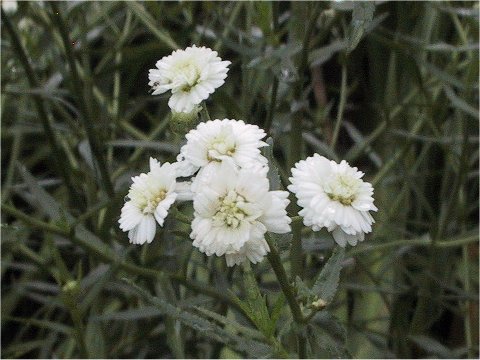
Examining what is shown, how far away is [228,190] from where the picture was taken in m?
0.37

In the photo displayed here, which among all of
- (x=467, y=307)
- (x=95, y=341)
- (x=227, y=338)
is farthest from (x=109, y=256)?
(x=467, y=307)

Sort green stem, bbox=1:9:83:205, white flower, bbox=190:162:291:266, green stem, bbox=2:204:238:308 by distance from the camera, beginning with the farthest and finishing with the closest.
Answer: green stem, bbox=1:9:83:205 → green stem, bbox=2:204:238:308 → white flower, bbox=190:162:291:266

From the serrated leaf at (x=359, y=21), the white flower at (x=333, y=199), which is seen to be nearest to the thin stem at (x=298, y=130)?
the serrated leaf at (x=359, y=21)

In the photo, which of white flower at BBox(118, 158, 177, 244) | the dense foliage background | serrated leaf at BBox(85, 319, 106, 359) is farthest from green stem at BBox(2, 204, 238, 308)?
white flower at BBox(118, 158, 177, 244)

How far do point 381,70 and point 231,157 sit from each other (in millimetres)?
583

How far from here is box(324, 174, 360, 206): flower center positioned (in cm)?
39

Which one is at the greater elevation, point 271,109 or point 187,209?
point 271,109

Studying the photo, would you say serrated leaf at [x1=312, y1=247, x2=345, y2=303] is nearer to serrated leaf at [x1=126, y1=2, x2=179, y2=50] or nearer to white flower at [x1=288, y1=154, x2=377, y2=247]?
white flower at [x1=288, y1=154, x2=377, y2=247]

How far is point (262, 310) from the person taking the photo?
414 mm

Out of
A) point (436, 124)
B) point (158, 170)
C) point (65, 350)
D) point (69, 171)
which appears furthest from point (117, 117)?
point (158, 170)

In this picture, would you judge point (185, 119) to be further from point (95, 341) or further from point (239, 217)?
point (95, 341)

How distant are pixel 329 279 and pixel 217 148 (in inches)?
4.7

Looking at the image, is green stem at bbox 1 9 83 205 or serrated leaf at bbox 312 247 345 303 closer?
serrated leaf at bbox 312 247 345 303

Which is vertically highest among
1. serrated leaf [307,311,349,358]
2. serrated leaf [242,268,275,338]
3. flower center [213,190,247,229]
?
flower center [213,190,247,229]
